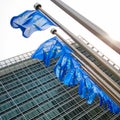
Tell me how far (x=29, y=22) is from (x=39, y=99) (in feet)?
174

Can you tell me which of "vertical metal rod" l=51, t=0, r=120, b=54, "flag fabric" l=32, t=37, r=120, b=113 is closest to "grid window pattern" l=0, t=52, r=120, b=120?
"flag fabric" l=32, t=37, r=120, b=113

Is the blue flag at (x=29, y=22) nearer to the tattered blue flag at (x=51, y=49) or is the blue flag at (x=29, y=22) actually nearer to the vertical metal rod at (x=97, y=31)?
the tattered blue flag at (x=51, y=49)

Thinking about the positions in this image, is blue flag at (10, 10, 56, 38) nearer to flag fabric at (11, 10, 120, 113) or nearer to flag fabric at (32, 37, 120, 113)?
flag fabric at (11, 10, 120, 113)

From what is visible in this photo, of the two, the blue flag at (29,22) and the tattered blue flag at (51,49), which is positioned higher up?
the blue flag at (29,22)

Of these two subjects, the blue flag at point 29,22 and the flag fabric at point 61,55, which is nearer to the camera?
the blue flag at point 29,22

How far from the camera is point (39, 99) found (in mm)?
61750

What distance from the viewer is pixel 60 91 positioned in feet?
222

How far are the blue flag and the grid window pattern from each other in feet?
156

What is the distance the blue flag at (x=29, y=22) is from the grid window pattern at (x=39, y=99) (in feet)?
156

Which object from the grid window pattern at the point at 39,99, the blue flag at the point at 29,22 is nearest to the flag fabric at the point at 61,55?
the blue flag at the point at 29,22

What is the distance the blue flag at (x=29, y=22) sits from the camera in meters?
9.89

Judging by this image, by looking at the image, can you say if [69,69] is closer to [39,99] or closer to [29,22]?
[29,22]

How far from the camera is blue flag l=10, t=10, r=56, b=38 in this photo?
32.4ft

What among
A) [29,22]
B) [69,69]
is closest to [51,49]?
[69,69]
